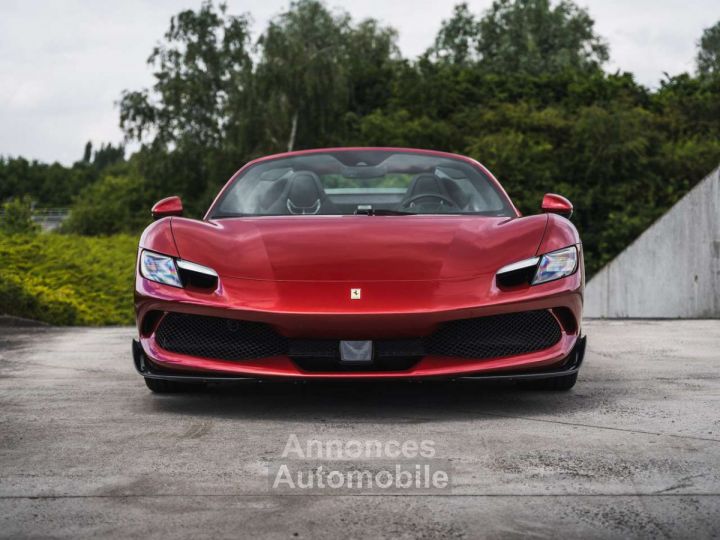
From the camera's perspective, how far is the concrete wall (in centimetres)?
1291

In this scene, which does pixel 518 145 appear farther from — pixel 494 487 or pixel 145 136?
pixel 494 487

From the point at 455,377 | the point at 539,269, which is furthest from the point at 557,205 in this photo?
the point at 455,377

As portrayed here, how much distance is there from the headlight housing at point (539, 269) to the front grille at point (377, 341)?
144mm

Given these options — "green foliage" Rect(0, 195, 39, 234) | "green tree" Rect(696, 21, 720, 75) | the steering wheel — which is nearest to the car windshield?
the steering wheel

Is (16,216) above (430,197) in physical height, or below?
below

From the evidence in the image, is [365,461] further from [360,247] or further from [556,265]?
[556,265]

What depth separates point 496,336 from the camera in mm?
4379

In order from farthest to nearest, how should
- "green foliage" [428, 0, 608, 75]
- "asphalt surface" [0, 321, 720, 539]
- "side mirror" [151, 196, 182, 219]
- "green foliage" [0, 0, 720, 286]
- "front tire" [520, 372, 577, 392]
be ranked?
1. "green foliage" [428, 0, 608, 75]
2. "green foliage" [0, 0, 720, 286]
3. "side mirror" [151, 196, 182, 219]
4. "front tire" [520, 372, 577, 392]
5. "asphalt surface" [0, 321, 720, 539]

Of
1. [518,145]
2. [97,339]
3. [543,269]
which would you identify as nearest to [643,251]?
[97,339]

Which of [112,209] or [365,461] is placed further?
[112,209]

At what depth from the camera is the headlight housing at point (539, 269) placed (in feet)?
14.6

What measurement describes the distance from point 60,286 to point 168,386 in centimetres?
1123

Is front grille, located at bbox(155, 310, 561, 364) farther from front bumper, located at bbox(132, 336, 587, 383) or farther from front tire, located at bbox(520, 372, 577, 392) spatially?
front tire, located at bbox(520, 372, 577, 392)

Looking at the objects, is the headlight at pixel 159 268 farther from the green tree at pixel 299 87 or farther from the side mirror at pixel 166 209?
the green tree at pixel 299 87
